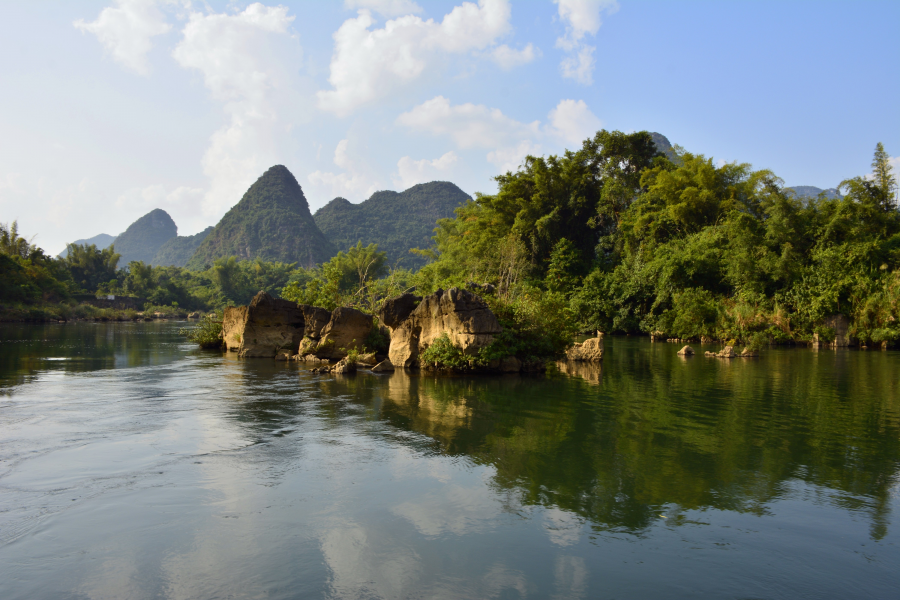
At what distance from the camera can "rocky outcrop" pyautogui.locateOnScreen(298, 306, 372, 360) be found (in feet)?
54.0

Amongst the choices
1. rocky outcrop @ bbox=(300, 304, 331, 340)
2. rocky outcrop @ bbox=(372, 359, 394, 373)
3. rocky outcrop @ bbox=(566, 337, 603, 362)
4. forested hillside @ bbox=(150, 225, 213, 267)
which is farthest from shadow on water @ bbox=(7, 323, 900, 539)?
forested hillside @ bbox=(150, 225, 213, 267)

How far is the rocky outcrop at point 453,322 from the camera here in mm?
13722

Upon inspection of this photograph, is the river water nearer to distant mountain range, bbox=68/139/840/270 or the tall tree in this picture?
the tall tree

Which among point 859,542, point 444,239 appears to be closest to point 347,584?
point 859,542

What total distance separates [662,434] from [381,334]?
10.6 metres

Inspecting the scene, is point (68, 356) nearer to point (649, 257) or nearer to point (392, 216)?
point (649, 257)

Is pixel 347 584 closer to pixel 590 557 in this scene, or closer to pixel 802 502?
pixel 590 557

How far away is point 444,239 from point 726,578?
46069 mm

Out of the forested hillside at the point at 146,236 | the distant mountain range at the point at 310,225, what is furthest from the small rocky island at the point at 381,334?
the forested hillside at the point at 146,236

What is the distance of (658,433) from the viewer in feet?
26.0

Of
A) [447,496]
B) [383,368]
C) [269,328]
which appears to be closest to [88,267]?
[269,328]

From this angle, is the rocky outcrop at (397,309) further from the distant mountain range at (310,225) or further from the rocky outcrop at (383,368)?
the distant mountain range at (310,225)

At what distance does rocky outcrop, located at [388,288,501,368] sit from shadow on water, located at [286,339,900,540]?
3.29 ft

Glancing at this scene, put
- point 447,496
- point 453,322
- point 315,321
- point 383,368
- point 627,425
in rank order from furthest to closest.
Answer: point 315,321, point 383,368, point 453,322, point 627,425, point 447,496
